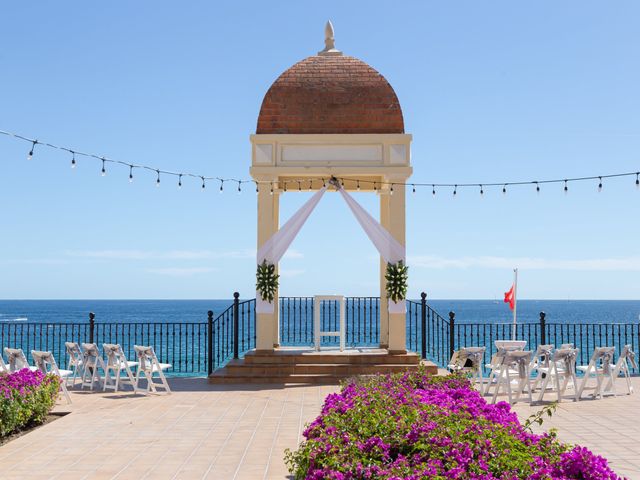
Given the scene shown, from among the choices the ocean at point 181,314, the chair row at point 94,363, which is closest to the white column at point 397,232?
the chair row at point 94,363

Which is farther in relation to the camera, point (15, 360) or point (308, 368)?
point (308, 368)

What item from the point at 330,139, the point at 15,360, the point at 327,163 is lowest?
the point at 15,360

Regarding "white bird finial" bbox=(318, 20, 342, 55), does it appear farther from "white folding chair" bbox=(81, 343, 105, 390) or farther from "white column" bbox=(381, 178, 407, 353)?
"white folding chair" bbox=(81, 343, 105, 390)

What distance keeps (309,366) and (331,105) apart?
456cm

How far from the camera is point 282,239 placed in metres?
12.2

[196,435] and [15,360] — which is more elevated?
[15,360]

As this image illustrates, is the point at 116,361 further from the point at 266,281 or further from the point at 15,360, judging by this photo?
the point at 266,281

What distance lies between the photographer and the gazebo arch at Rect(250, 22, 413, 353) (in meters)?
Result: 12.3

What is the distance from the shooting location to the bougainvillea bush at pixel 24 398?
7.45 m

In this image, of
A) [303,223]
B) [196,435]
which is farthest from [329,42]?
[196,435]

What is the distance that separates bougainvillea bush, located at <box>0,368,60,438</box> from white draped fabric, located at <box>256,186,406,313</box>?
14.2 feet

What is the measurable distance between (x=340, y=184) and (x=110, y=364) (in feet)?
16.0

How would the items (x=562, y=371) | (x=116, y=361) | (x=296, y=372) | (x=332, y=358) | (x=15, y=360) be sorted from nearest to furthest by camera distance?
1. (x=15, y=360)
2. (x=562, y=371)
3. (x=116, y=361)
4. (x=296, y=372)
5. (x=332, y=358)

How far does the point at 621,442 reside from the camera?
7.20 meters
